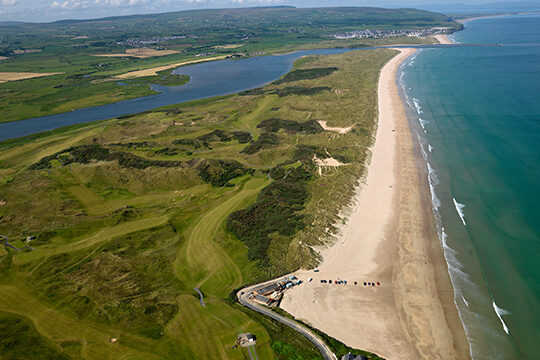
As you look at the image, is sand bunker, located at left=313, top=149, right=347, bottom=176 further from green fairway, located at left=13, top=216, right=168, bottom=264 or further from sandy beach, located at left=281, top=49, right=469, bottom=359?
green fairway, located at left=13, top=216, right=168, bottom=264

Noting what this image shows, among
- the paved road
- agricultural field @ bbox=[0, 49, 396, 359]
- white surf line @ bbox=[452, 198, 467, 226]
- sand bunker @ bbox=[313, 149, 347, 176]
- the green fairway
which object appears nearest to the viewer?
the paved road

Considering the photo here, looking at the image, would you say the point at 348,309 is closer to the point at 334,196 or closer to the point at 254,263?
the point at 254,263

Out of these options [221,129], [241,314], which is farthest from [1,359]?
[221,129]

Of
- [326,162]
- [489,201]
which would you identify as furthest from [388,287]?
[326,162]

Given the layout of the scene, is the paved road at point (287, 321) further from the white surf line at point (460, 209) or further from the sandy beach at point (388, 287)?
the white surf line at point (460, 209)

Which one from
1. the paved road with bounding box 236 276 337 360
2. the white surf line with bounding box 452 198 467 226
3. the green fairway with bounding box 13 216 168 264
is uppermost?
the white surf line with bounding box 452 198 467 226

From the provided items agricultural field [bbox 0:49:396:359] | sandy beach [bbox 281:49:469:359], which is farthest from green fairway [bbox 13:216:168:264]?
sandy beach [bbox 281:49:469:359]
